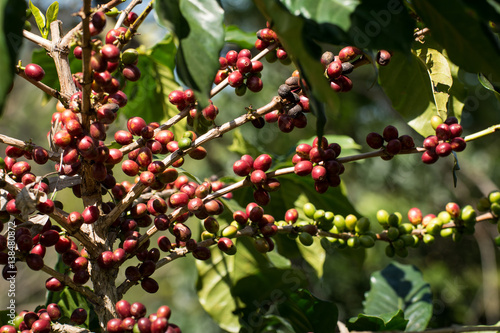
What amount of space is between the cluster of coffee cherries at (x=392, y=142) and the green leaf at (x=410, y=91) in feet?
0.60

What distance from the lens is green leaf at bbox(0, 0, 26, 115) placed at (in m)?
0.45

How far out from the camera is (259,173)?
0.77 m

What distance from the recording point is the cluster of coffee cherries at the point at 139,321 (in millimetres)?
643

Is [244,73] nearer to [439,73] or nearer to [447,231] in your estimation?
[439,73]

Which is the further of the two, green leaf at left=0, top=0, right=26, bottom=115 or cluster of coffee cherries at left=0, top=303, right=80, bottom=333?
cluster of coffee cherries at left=0, top=303, right=80, bottom=333

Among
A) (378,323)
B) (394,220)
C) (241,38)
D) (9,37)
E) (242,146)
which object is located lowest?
(378,323)

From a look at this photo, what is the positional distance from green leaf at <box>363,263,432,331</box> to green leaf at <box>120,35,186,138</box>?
725mm

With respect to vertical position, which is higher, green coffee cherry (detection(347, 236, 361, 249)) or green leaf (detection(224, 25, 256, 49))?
green leaf (detection(224, 25, 256, 49))

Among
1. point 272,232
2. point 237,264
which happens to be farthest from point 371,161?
point 272,232

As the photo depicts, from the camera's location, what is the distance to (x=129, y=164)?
773 millimetres

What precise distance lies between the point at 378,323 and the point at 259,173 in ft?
1.28

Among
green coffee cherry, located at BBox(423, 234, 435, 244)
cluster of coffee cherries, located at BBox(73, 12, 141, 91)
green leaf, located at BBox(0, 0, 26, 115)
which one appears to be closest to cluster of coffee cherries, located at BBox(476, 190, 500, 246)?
green coffee cherry, located at BBox(423, 234, 435, 244)

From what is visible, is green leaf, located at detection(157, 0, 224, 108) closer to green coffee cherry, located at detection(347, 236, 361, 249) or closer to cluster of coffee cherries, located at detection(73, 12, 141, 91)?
cluster of coffee cherries, located at detection(73, 12, 141, 91)

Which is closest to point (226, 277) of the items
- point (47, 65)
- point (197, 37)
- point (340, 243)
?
point (340, 243)
